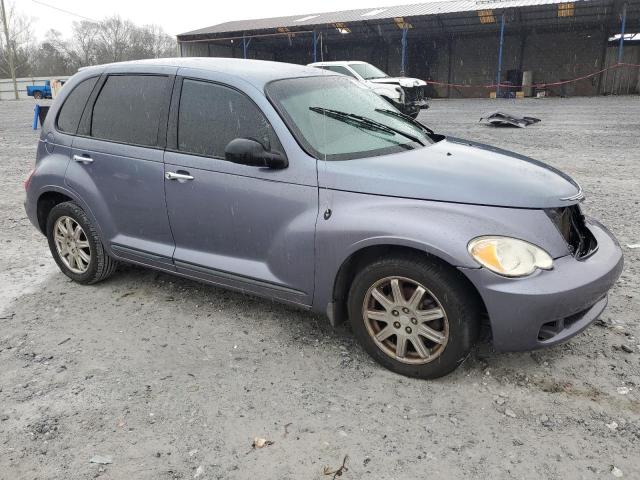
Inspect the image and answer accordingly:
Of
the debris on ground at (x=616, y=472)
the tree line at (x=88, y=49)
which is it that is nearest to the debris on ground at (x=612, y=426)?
the debris on ground at (x=616, y=472)

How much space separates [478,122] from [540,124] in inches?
67.0

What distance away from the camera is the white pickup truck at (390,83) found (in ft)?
48.3

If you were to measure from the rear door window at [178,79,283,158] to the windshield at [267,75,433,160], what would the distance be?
173 mm

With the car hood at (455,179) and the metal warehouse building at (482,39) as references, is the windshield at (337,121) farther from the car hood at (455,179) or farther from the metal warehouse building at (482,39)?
the metal warehouse building at (482,39)

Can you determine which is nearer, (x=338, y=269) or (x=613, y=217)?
(x=338, y=269)

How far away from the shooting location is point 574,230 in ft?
10.1

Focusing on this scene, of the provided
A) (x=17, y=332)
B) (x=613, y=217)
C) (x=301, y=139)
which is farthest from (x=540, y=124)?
(x=17, y=332)

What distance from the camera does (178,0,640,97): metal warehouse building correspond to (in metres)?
26.9

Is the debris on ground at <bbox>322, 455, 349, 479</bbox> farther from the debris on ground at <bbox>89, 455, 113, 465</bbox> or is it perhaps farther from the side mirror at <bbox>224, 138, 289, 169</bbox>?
the side mirror at <bbox>224, 138, 289, 169</bbox>

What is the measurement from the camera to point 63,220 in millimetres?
4461

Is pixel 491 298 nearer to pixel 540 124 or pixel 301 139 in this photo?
pixel 301 139

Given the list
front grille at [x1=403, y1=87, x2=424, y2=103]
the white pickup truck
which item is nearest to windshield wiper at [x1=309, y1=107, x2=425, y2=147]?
the white pickup truck

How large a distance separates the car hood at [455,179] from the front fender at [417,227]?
0.05 metres

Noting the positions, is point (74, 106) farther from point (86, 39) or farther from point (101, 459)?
point (86, 39)
